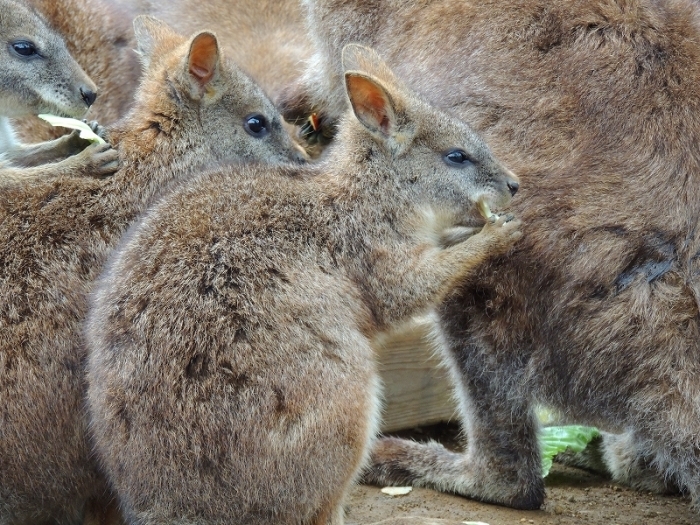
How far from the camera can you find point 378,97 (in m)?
4.55

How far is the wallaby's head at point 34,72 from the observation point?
537 cm

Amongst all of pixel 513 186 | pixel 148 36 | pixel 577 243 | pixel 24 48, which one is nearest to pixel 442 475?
pixel 577 243

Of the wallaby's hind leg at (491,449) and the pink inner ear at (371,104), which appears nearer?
the pink inner ear at (371,104)

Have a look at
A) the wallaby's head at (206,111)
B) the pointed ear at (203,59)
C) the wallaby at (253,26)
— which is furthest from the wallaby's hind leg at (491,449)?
the wallaby at (253,26)

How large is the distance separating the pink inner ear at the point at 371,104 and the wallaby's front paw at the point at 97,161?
96 centimetres

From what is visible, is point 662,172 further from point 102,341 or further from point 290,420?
point 102,341

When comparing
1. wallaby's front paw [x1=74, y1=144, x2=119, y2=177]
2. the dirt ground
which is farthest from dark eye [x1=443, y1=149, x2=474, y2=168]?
the dirt ground

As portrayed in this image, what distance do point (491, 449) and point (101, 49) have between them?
367 cm

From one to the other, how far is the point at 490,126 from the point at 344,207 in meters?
0.91

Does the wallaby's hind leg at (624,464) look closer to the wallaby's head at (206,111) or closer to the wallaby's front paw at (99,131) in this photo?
the wallaby's head at (206,111)

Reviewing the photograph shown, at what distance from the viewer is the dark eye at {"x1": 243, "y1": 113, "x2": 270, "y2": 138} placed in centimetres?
508

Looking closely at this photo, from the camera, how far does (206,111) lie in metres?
4.96

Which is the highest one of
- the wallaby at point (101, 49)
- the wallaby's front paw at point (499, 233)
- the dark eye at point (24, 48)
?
the wallaby at point (101, 49)

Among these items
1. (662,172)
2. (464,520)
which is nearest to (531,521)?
(464,520)
